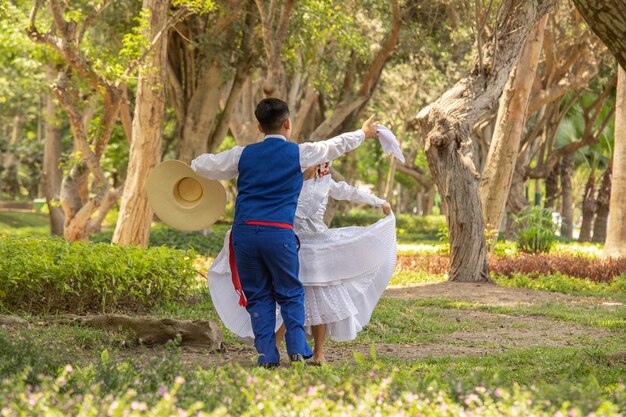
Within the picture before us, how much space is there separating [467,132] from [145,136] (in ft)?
15.8

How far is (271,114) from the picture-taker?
6.48 metres

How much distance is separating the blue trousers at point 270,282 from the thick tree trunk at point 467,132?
25.6 ft

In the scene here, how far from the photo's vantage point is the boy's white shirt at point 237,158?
6539mm

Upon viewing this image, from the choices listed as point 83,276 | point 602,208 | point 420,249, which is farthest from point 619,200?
point 602,208

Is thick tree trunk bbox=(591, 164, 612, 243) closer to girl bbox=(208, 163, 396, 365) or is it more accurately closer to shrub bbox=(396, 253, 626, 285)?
shrub bbox=(396, 253, 626, 285)

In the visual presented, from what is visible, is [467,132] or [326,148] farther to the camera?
[467,132]

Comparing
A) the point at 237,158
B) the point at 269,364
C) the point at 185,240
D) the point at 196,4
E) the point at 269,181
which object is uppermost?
the point at 196,4

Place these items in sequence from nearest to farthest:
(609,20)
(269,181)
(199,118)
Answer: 1. (609,20)
2. (269,181)
3. (199,118)

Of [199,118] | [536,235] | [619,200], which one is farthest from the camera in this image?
[199,118]

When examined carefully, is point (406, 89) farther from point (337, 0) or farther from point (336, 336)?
point (336, 336)

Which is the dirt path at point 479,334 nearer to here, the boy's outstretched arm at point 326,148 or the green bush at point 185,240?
the boy's outstretched arm at point 326,148

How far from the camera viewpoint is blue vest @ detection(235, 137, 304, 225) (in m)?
6.38

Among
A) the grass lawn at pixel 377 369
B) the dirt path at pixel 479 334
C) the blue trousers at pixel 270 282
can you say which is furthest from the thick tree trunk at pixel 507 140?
the blue trousers at pixel 270 282

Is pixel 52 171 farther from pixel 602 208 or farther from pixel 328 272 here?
pixel 328 272
